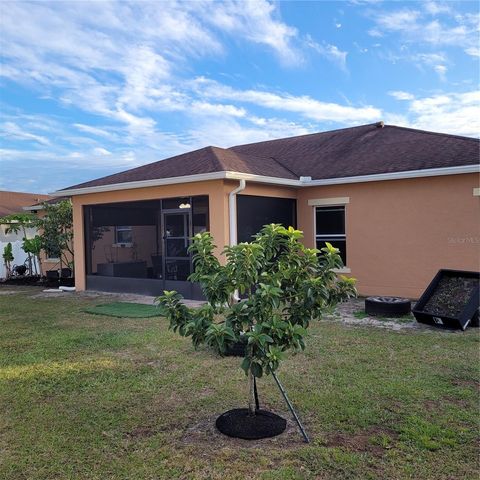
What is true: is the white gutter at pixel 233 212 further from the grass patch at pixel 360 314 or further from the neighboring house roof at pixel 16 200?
the neighboring house roof at pixel 16 200

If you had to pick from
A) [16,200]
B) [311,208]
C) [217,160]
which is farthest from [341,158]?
[16,200]

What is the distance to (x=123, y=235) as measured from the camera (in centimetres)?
1230

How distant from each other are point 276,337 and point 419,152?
868 centimetres

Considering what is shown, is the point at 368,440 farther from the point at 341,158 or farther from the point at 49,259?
the point at 49,259

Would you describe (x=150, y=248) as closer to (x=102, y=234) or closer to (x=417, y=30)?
(x=102, y=234)

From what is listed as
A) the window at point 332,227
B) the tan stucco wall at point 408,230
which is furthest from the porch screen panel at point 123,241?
the tan stucco wall at point 408,230

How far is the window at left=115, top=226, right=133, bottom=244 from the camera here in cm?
1216

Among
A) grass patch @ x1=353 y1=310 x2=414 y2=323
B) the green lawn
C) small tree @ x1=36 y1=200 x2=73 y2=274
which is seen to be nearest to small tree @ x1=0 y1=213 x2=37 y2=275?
small tree @ x1=36 y1=200 x2=73 y2=274

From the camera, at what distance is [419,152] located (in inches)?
408

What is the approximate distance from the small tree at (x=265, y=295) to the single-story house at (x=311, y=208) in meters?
5.76

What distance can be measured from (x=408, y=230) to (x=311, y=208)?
2548 mm

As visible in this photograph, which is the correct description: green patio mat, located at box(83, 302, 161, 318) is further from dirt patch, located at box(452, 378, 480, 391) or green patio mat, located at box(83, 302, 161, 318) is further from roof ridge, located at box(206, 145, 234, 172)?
dirt patch, located at box(452, 378, 480, 391)

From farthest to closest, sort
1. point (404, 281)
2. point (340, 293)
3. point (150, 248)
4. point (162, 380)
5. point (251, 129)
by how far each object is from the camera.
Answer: point (251, 129), point (150, 248), point (404, 281), point (162, 380), point (340, 293)

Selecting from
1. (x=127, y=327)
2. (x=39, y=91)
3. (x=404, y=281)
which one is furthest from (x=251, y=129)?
(x=127, y=327)
